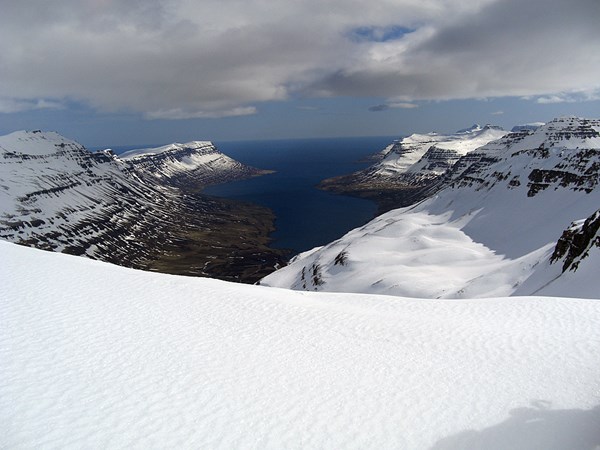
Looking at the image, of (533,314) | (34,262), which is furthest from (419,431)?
(34,262)

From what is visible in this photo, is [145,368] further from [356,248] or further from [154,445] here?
[356,248]

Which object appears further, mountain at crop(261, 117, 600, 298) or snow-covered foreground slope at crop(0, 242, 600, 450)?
mountain at crop(261, 117, 600, 298)

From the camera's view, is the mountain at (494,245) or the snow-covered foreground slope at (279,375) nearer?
the snow-covered foreground slope at (279,375)

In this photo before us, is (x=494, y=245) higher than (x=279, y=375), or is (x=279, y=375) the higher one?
(x=279, y=375)

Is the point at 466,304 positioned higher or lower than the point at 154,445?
lower
